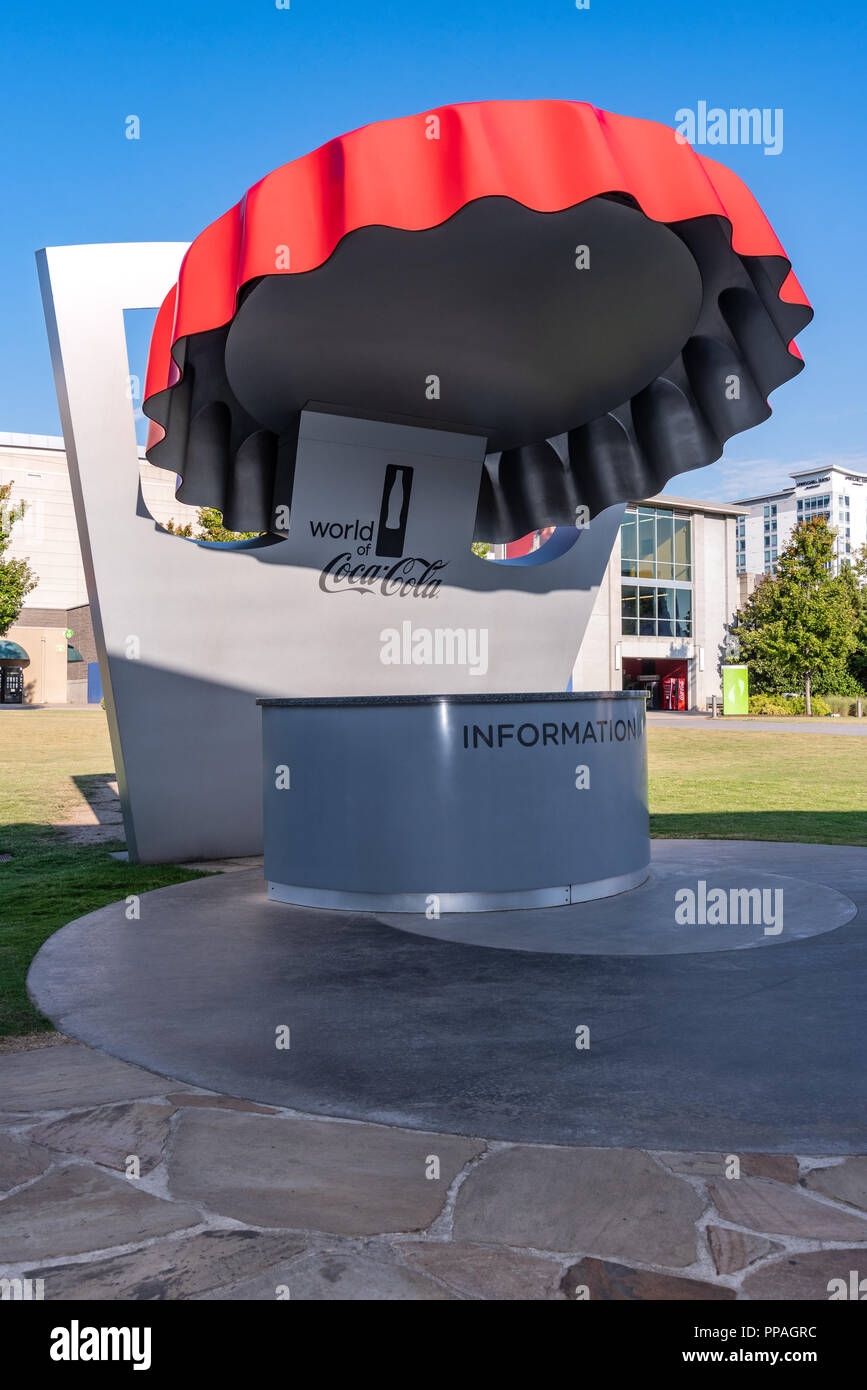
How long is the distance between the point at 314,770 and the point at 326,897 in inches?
38.1

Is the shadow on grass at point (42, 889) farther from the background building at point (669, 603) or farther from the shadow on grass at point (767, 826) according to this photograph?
the background building at point (669, 603)

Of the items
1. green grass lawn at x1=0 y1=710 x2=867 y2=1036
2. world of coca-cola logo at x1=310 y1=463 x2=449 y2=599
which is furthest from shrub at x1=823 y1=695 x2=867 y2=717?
world of coca-cola logo at x1=310 y1=463 x2=449 y2=599

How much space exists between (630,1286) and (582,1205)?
441 millimetres

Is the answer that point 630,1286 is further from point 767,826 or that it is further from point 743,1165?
point 767,826

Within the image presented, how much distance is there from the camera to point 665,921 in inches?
274

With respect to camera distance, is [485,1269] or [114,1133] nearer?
[485,1269]

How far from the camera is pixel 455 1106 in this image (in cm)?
373

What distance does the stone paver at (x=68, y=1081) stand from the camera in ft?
12.6

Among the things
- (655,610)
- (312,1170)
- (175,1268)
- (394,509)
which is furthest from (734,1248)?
(655,610)

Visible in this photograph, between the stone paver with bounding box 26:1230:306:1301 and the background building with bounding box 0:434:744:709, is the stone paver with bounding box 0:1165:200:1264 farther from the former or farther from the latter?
the background building with bounding box 0:434:744:709

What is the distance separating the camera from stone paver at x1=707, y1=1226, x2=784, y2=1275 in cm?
263

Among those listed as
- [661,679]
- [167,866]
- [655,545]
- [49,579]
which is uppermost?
[49,579]
